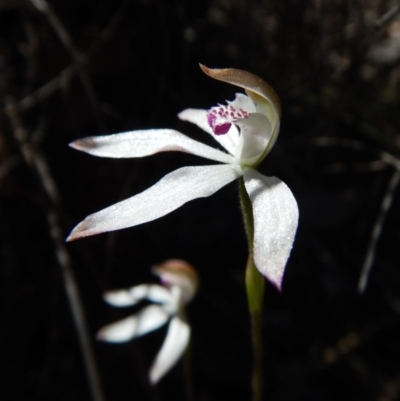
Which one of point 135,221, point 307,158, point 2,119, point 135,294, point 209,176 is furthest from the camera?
point 307,158

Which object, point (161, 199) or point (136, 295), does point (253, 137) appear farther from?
point (136, 295)

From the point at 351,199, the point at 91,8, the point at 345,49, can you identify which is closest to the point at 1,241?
the point at 91,8

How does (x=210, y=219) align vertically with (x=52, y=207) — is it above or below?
below

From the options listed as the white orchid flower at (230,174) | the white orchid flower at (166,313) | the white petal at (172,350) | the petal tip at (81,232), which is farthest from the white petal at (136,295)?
the petal tip at (81,232)

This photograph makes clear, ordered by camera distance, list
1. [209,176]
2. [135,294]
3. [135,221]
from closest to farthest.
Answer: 1. [135,221]
2. [209,176]
3. [135,294]

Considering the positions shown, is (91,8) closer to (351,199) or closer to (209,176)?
(351,199)

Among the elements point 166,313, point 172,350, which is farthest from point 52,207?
point 172,350

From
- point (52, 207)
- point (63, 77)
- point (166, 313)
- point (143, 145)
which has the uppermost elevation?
point (143, 145)

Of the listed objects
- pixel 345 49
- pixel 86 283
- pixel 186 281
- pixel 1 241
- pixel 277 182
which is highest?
pixel 277 182
